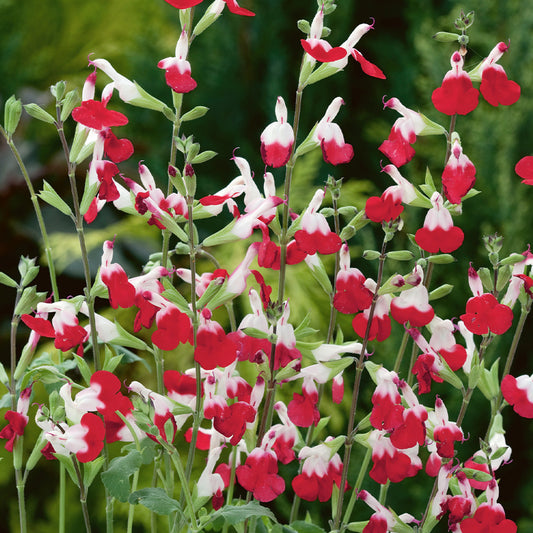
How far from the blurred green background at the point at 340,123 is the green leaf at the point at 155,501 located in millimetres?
702

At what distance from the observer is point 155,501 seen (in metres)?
0.43

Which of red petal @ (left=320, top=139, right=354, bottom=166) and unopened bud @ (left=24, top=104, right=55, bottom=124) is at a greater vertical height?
unopened bud @ (left=24, top=104, right=55, bottom=124)

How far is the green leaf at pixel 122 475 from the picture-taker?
441 mm

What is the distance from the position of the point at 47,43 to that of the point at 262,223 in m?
1.88

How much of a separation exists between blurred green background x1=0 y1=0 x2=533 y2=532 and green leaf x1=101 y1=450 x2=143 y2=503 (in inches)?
27.1

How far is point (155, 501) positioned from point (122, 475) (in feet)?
0.09

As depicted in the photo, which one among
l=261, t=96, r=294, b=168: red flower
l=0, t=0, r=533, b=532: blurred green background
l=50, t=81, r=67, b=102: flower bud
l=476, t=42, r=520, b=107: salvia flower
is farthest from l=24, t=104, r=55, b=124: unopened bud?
l=0, t=0, r=533, b=532: blurred green background

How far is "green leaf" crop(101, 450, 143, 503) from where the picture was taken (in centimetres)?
44

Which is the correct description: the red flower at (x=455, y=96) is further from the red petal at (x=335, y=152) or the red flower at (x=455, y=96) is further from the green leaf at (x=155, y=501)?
the green leaf at (x=155, y=501)

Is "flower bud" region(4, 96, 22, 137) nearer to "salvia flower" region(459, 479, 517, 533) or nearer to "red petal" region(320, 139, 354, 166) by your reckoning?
"red petal" region(320, 139, 354, 166)

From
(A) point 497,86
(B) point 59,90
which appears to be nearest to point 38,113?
(B) point 59,90

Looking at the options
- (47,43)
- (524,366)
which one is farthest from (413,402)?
(47,43)

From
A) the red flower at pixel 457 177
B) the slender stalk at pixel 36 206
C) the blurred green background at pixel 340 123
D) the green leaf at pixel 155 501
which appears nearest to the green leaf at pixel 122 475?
the green leaf at pixel 155 501

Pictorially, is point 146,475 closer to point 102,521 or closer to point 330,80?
point 102,521
